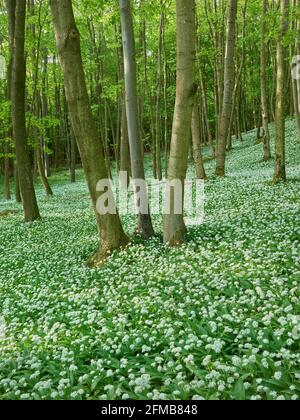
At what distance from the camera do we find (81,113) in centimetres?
935

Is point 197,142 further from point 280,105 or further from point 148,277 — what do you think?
point 148,277

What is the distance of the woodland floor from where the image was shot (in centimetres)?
471

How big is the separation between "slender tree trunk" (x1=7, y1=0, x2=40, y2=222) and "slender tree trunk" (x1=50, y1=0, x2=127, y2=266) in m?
7.46

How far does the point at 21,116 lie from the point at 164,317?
12672 mm

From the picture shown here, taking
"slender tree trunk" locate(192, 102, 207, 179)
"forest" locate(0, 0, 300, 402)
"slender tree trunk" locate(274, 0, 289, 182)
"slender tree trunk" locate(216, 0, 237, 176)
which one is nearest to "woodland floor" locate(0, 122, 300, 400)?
"forest" locate(0, 0, 300, 402)

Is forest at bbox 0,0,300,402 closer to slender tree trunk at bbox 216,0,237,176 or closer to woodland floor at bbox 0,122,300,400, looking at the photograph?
woodland floor at bbox 0,122,300,400

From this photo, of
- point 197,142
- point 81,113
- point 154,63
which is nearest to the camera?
point 81,113

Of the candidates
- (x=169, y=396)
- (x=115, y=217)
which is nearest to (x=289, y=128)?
(x=115, y=217)

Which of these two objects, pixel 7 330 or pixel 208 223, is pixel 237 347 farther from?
pixel 208 223

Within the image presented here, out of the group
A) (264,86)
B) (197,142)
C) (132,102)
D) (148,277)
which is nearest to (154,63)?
(264,86)

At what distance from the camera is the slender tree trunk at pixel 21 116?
1566 cm

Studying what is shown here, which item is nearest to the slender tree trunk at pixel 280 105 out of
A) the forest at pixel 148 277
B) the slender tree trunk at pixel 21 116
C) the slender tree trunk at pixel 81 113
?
the forest at pixel 148 277

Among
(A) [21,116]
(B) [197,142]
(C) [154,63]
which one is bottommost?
(B) [197,142]

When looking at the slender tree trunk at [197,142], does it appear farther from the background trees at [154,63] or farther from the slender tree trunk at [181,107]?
the slender tree trunk at [181,107]
